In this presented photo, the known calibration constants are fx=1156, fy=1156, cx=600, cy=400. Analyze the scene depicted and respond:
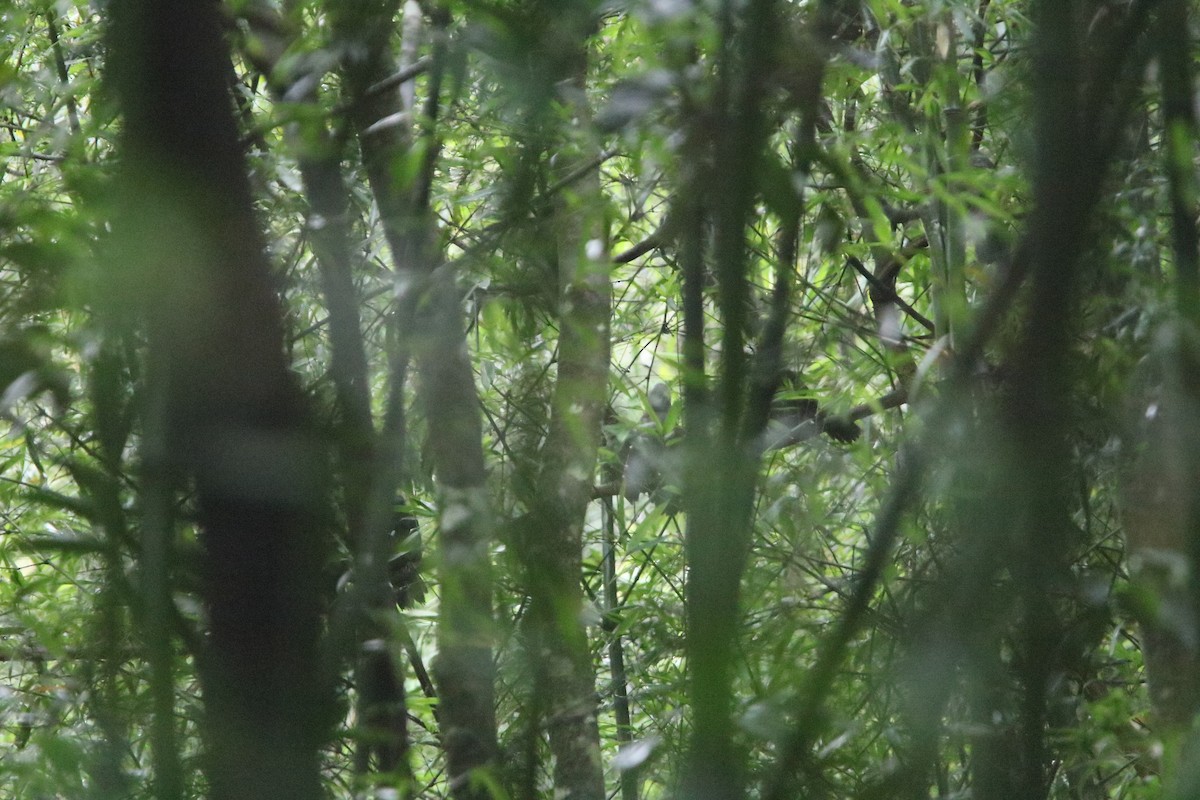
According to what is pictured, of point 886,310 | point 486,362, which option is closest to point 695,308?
point 486,362

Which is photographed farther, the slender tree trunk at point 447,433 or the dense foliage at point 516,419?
the slender tree trunk at point 447,433

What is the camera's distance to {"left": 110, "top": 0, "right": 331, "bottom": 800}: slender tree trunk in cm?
40

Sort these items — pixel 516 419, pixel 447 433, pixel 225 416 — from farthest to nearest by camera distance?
pixel 516 419, pixel 447 433, pixel 225 416

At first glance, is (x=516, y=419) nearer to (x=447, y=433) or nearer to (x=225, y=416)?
(x=447, y=433)

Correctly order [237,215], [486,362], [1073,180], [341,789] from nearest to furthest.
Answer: [1073,180]
[237,215]
[341,789]
[486,362]

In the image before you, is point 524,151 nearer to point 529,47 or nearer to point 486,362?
point 529,47

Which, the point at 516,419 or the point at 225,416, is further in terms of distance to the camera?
the point at 516,419

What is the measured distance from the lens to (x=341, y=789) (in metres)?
0.57

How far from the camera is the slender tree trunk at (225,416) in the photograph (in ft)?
1.32

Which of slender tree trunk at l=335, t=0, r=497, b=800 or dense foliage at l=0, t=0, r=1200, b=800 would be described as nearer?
dense foliage at l=0, t=0, r=1200, b=800

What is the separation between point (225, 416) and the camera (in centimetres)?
41

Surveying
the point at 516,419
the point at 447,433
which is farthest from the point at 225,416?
the point at 516,419

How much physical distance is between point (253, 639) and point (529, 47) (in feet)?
0.78

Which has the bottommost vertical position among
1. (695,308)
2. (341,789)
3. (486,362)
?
(341,789)
